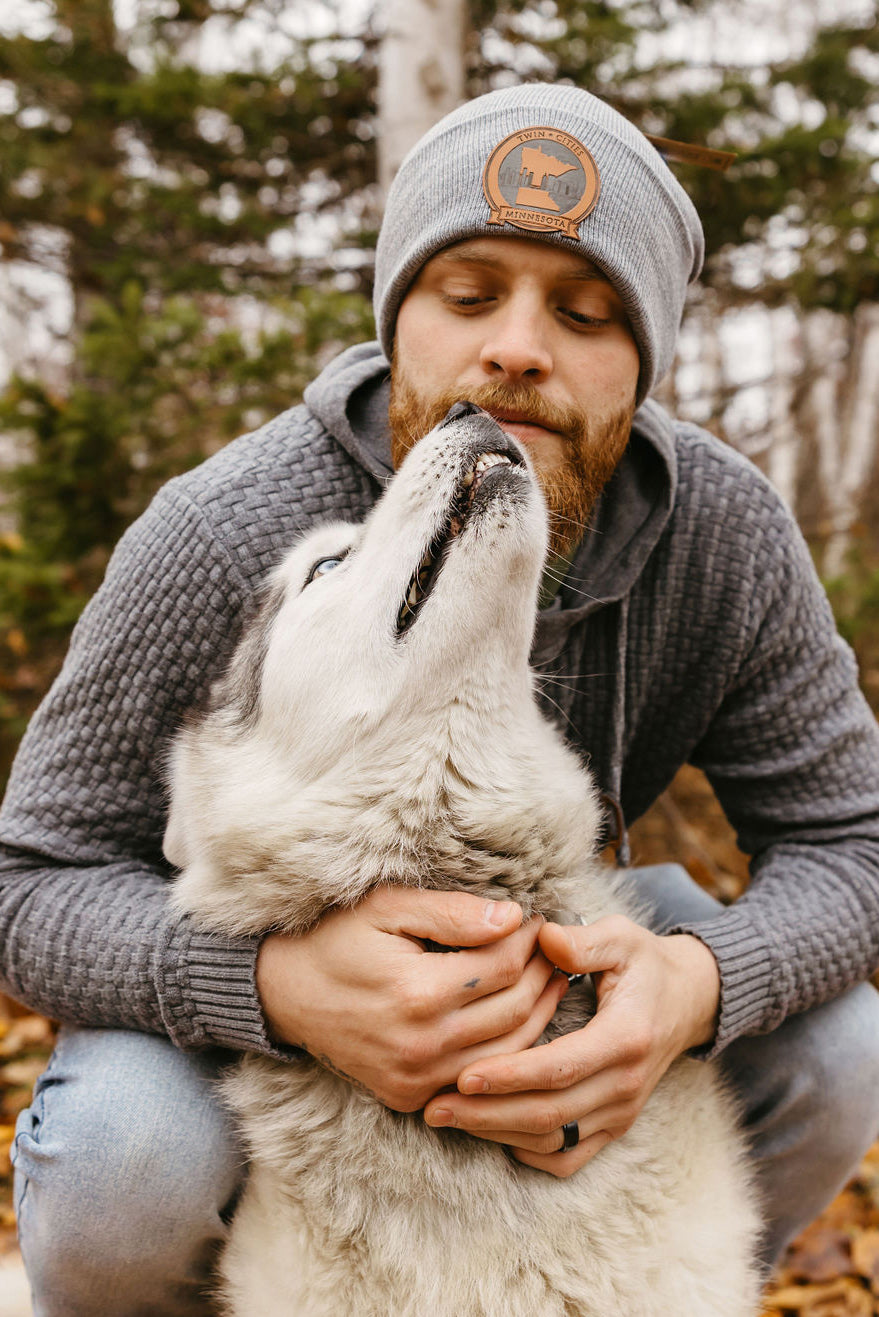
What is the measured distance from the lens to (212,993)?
1727 millimetres

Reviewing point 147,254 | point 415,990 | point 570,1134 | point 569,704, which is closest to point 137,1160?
point 415,990

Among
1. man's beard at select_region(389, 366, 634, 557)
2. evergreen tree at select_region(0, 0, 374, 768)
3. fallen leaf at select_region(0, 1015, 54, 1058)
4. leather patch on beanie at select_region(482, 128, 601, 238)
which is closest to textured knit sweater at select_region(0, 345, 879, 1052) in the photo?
man's beard at select_region(389, 366, 634, 557)

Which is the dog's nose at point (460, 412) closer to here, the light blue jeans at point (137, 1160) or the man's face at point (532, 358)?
the man's face at point (532, 358)

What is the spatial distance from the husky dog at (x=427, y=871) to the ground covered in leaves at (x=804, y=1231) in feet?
0.64

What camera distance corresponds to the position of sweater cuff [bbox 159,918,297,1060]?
5.54 feet

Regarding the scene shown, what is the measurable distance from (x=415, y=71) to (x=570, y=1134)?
3.97 m

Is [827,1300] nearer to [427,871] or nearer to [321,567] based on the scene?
[427,871]

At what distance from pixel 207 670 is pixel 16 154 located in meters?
3.93

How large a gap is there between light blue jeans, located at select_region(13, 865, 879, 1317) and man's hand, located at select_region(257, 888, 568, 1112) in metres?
0.38

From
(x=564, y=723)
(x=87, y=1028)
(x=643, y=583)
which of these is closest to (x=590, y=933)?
(x=564, y=723)

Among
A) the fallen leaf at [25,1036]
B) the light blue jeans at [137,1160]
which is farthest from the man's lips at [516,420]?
the fallen leaf at [25,1036]

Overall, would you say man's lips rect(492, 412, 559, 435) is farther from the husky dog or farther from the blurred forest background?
the blurred forest background

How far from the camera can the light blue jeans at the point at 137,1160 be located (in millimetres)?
1786

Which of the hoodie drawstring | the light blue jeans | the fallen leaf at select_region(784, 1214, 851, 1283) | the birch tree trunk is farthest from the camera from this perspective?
the birch tree trunk
